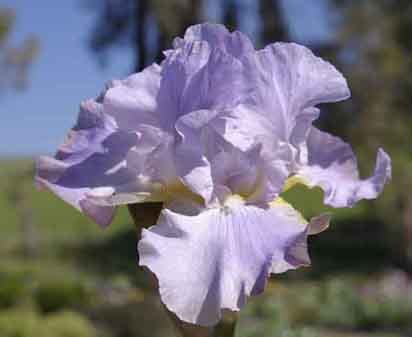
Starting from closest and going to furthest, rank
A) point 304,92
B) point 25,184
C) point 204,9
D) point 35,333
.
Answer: point 304,92 → point 35,333 → point 204,9 → point 25,184

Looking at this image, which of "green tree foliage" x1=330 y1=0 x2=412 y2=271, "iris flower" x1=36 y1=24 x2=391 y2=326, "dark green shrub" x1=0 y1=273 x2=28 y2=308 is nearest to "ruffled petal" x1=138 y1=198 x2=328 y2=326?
"iris flower" x1=36 y1=24 x2=391 y2=326

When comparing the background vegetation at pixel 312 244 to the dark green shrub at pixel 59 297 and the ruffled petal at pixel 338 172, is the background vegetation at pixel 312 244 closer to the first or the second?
the dark green shrub at pixel 59 297

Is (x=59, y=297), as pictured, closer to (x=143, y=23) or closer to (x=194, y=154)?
(x=143, y=23)

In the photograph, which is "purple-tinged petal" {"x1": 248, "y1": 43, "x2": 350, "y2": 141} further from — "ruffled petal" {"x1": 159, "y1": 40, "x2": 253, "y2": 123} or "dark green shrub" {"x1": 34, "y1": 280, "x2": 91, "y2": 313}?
"dark green shrub" {"x1": 34, "y1": 280, "x2": 91, "y2": 313}

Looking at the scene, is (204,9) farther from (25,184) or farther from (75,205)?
(75,205)

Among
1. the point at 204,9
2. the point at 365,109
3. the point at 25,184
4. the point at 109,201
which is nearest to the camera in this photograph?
the point at 109,201

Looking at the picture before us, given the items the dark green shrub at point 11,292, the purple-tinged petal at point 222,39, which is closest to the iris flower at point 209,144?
the purple-tinged petal at point 222,39

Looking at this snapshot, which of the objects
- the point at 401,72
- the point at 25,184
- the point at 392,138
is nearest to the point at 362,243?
the point at 392,138
